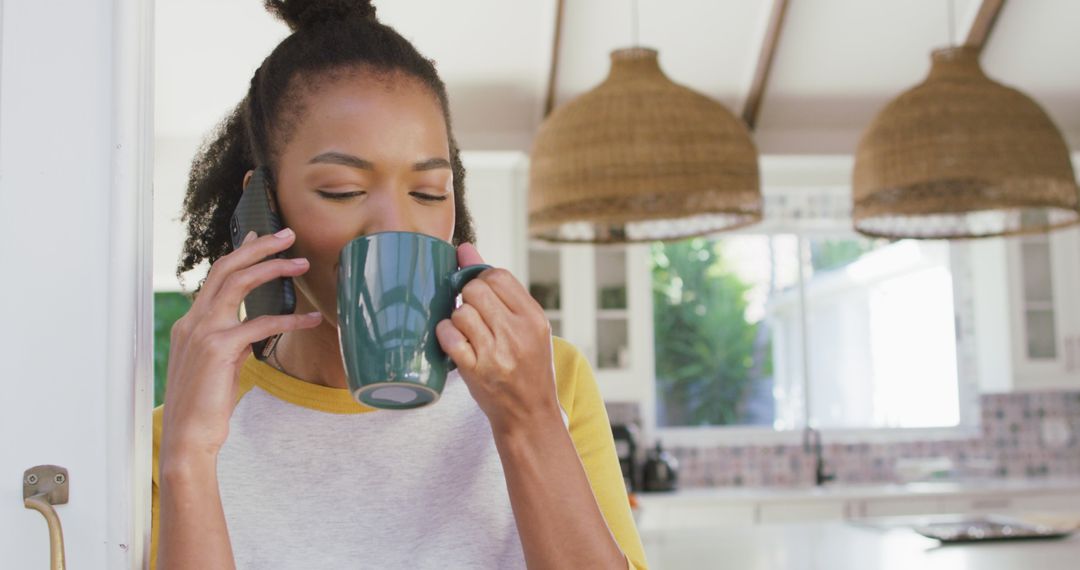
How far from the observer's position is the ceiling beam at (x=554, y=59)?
457cm

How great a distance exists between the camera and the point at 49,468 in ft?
1.86

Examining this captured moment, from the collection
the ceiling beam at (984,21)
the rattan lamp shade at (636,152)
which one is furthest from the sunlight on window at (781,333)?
the rattan lamp shade at (636,152)

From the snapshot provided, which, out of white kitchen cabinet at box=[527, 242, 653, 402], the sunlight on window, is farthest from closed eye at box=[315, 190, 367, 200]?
the sunlight on window

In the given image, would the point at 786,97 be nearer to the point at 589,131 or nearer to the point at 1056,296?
the point at 1056,296

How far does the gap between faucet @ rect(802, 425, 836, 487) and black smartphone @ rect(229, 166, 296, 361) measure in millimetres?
4830

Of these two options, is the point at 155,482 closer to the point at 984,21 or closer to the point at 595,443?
the point at 595,443

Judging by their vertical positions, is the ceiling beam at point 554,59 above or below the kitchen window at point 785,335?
above

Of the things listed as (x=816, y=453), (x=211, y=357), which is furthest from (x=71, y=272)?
(x=816, y=453)

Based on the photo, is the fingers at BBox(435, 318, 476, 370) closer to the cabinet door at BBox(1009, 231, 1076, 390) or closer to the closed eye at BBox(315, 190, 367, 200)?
the closed eye at BBox(315, 190, 367, 200)

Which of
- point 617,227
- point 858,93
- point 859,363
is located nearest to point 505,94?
point 858,93

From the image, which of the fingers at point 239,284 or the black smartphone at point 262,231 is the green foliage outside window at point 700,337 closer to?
the black smartphone at point 262,231

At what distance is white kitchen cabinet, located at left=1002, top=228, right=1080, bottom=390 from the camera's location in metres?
5.29

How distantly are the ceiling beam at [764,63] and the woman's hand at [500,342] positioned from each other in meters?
4.32

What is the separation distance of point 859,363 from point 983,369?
31.8 inches
